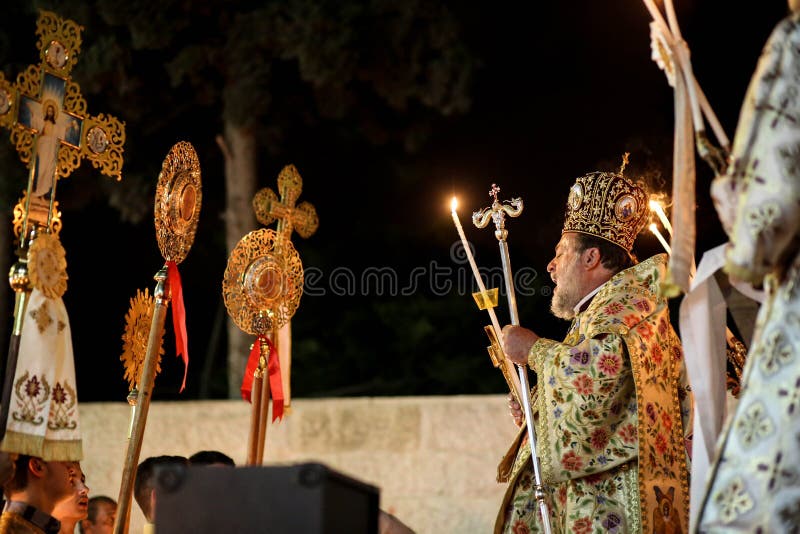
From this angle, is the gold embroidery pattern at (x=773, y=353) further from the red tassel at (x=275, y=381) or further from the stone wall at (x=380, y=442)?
the stone wall at (x=380, y=442)

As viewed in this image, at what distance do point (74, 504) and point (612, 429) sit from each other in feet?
7.50

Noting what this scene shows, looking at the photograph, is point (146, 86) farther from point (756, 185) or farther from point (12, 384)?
point (756, 185)

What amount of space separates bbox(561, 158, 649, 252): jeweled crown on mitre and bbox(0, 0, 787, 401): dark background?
3.14 meters

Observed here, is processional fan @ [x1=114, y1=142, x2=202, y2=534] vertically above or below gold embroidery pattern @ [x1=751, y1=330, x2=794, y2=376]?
above

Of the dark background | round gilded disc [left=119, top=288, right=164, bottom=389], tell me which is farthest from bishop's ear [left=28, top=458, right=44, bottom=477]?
the dark background

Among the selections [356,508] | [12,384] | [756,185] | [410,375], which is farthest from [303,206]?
[410,375]

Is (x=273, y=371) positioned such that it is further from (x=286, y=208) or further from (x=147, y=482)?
(x=147, y=482)

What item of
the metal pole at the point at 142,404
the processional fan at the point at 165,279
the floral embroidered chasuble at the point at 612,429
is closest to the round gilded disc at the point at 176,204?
the processional fan at the point at 165,279

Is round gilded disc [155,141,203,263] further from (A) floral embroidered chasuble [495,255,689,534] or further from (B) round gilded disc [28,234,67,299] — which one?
(A) floral embroidered chasuble [495,255,689,534]

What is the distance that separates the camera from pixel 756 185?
3.03m

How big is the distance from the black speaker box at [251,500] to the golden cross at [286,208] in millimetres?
3273

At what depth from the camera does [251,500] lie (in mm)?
3223

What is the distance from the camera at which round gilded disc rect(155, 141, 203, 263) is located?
5.43 m

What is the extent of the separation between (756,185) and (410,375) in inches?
359
